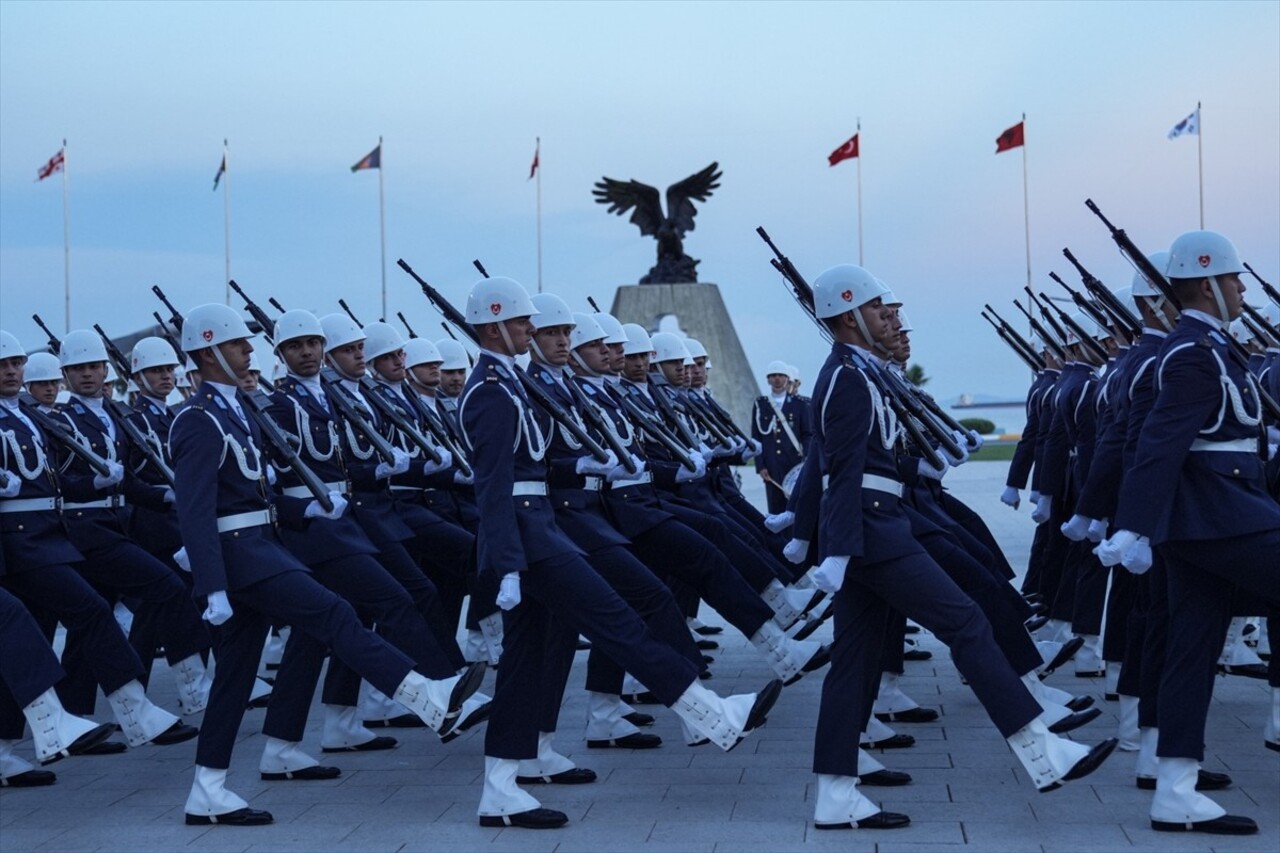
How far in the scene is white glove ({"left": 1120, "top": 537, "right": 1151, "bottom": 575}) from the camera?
18.0 feet

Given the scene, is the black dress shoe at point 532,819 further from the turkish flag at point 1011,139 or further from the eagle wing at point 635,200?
the eagle wing at point 635,200

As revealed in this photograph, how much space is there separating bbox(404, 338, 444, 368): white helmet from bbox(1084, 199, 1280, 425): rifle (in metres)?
4.82

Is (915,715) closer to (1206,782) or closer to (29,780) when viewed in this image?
(1206,782)

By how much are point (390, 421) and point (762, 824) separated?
3.95 m

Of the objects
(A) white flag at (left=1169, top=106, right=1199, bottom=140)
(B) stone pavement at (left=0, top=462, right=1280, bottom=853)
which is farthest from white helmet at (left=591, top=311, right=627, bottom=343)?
(A) white flag at (left=1169, top=106, right=1199, bottom=140)

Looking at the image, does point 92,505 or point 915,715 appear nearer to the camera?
point 915,715

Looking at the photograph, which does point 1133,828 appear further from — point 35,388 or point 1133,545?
point 35,388

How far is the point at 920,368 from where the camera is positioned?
213ft

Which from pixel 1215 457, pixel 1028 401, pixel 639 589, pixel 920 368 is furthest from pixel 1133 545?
pixel 920 368

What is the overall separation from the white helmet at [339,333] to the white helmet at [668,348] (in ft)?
12.8

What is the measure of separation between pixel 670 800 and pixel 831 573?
1302 millimetres

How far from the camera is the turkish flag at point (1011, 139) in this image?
115 ft

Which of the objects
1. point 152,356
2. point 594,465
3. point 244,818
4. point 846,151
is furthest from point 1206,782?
point 846,151

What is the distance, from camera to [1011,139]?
35219 mm
